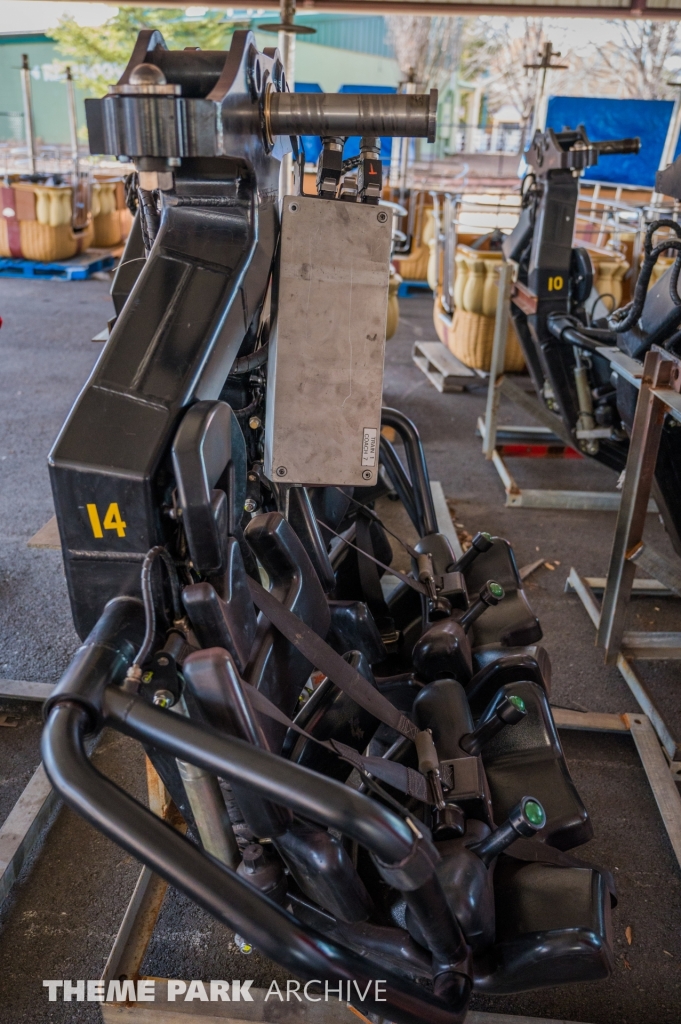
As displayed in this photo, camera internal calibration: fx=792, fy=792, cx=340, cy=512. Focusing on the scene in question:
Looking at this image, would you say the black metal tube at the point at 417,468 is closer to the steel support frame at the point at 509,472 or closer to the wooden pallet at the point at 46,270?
the steel support frame at the point at 509,472

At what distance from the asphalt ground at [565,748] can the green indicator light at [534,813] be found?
69cm

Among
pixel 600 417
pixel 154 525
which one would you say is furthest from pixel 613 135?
pixel 154 525

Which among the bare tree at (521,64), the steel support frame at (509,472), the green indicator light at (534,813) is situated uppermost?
the bare tree at (521,64)

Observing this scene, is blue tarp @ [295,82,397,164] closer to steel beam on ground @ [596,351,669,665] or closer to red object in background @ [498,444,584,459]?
red object in background @ [498,444,584,459]

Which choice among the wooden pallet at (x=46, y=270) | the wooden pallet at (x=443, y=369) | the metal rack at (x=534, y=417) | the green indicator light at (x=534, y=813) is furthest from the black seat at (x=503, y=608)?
the wooden pallet at (x=46, y=270)

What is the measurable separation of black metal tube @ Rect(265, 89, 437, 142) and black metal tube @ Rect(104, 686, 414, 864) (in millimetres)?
992

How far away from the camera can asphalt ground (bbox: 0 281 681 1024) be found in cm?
176

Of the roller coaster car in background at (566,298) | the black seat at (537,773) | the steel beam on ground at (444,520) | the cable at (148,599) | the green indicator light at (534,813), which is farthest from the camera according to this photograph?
the roller coaster car in background at (566,298)

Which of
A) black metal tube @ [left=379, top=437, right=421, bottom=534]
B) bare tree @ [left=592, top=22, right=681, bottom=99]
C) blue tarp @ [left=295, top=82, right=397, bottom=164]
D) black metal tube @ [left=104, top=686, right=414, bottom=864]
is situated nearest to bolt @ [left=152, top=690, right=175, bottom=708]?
black metal tube @ [left=104, top=686, right=414, bottom=864]

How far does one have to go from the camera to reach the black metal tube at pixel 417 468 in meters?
2.30

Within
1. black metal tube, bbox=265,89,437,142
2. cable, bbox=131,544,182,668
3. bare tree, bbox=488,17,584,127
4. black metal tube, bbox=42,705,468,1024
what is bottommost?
black metal tube, bbox=42,705,468,1024

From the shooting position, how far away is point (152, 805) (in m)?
1.80

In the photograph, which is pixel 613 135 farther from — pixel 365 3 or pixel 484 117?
pixel 484 117

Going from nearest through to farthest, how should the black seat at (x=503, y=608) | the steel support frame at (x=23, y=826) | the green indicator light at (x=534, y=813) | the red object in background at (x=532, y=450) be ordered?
the green indicator light at (x=534, y=813) → the steel support frame at (x=23, y=826) → the black seat at (x=503, y=608) → the red object in background at (x=532, y=450)
